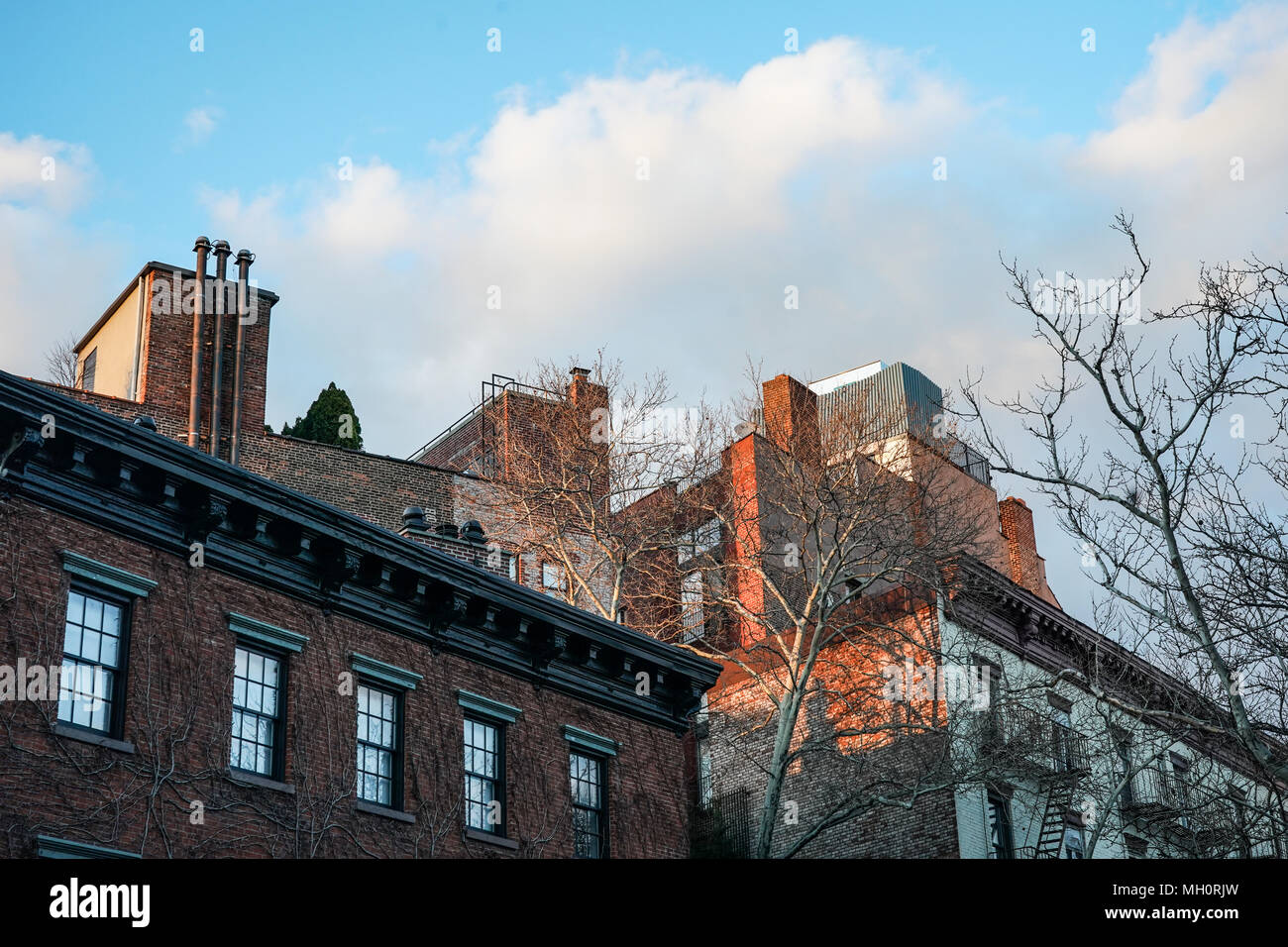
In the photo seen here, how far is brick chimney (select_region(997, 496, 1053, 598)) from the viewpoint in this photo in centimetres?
4609

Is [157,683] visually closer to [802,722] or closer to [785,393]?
[802,722]

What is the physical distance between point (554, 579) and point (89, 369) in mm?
13803

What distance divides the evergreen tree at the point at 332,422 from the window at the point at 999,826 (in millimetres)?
23258

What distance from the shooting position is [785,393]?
42.6m

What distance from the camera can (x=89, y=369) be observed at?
41.9m

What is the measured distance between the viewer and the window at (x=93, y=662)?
711 inches

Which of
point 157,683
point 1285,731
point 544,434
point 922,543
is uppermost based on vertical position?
point 544,434

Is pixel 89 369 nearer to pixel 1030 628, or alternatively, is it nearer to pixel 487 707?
pixel 487 707

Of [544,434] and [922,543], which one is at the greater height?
[544,434]
